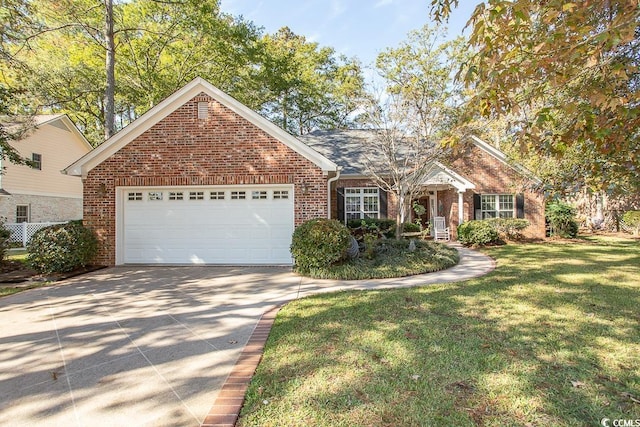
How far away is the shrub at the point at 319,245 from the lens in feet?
26.8

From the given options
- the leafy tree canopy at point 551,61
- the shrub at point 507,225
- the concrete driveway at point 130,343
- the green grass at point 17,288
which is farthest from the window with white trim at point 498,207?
the green grass at point 17,288

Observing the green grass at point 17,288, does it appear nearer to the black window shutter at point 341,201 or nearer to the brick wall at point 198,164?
the brick wall at point 198,164

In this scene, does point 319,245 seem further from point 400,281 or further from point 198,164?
point 198,164

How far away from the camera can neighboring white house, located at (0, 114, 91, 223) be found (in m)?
18.0

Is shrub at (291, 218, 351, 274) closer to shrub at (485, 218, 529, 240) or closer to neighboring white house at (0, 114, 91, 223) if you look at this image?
shrub at (485, 218, 529, 240)

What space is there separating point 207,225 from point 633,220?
19989 millimetres

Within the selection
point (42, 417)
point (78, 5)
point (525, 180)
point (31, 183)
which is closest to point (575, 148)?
point (525, 180)

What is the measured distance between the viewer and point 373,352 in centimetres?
375

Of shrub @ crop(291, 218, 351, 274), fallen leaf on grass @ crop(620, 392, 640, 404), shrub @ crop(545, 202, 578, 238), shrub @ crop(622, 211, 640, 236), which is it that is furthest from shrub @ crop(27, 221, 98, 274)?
shrub @ crop(622, 211, 640, 236)

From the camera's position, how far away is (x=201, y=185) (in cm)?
976

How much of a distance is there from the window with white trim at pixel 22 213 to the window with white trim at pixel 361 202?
17.8 metres

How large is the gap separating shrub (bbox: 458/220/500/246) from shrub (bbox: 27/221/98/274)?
44.2 ft

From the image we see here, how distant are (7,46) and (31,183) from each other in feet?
33.6

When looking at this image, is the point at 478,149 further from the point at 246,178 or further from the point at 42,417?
the point at 42,417
